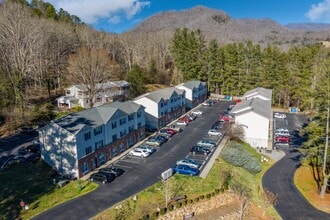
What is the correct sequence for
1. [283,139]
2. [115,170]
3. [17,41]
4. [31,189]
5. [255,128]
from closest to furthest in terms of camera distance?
[31,189], [115,170], [255,128], [283,139], [17,41]

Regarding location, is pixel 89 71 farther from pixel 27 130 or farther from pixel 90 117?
pixel 90 117

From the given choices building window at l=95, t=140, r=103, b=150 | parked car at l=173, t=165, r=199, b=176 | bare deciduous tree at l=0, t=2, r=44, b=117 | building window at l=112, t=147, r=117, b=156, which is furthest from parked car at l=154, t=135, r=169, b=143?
bare deciduous tree at l=0, t=2, r=44, b=117

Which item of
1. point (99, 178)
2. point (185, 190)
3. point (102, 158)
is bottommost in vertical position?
point (185, 190)

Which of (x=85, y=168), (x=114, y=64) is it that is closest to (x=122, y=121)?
(x=85, y=168)

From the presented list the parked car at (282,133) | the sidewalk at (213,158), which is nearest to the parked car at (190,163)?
the sidewalk at (213,158)

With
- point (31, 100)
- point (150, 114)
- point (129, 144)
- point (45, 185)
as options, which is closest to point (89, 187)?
point (45, 185)

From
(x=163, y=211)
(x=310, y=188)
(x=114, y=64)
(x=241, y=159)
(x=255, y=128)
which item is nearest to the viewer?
(x=163, y=211)
